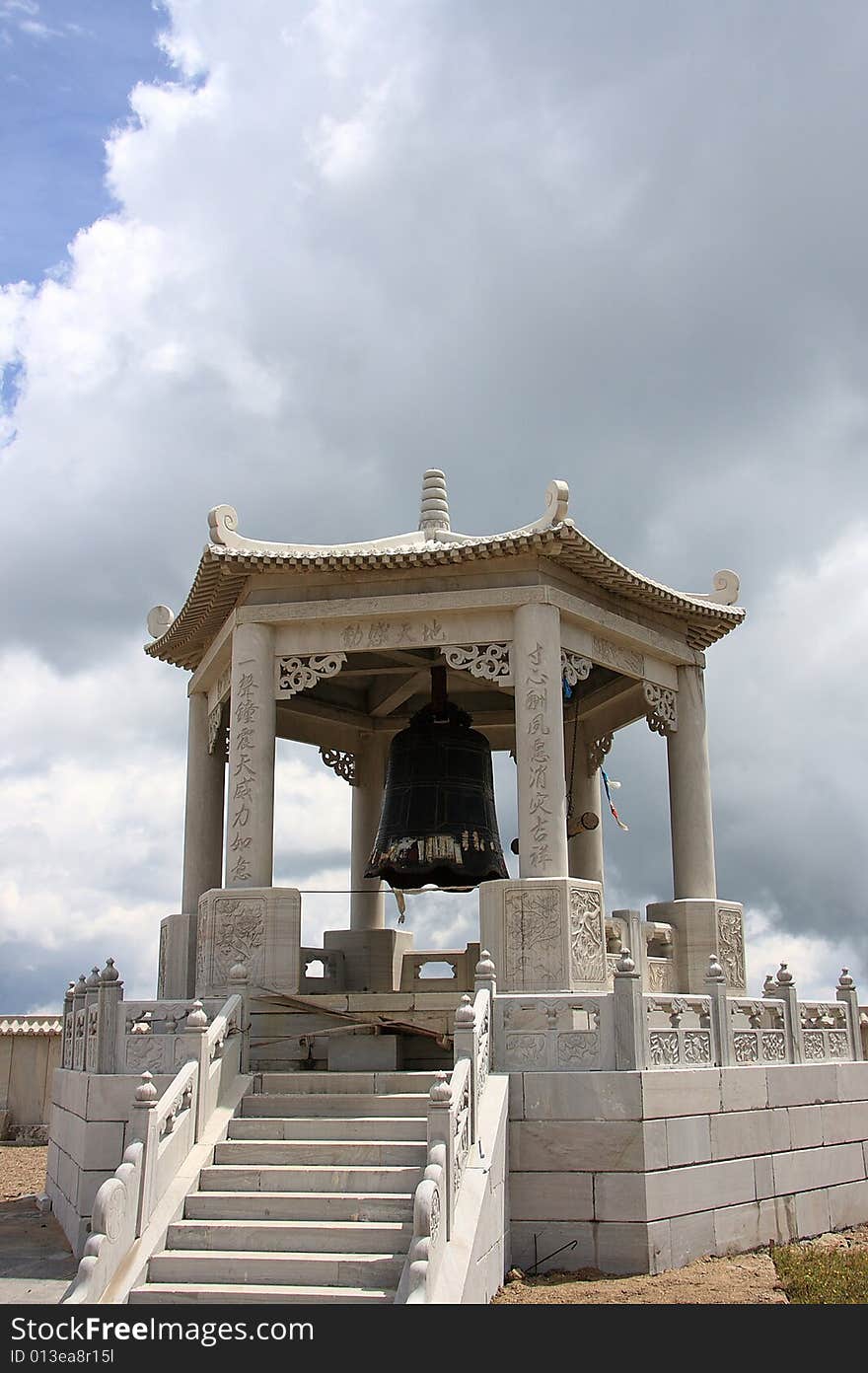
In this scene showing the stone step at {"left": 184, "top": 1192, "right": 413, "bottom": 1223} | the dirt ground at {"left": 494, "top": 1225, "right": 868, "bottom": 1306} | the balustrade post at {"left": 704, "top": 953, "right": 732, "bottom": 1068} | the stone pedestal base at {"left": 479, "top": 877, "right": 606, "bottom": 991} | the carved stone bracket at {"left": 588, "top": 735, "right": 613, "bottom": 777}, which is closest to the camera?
the stone step at {"left": 184, "top": 1192, "right": 413, "bottom": 1223}

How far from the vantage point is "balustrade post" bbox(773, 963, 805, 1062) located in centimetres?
1377

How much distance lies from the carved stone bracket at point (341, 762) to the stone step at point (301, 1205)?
→ 32.2 ft

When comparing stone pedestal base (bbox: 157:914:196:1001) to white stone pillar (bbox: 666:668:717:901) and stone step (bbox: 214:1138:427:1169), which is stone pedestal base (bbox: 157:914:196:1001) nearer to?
stone step (bbox: 214:1138:427:1169)

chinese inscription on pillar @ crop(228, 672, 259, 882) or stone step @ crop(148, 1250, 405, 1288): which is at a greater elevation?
chinese inscription on pillar @ crop(228, 672, 259, 882)

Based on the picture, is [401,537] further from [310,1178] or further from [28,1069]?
[28,1069]

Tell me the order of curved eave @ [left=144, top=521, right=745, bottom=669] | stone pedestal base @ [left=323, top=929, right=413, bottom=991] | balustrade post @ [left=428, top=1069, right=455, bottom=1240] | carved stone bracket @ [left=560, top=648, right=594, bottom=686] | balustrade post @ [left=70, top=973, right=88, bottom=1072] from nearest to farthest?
balustrade post @ [left=428, top=1069, right=455, bottom=1240]
balustrade post @ [left=70, top=973, right=88, bottom=1072]
curved eave @ [left=144, top=521, right=745, bottom=669]
carved stone bracket @ [left=560, top=648, right=594, bottom=686]
stone pedestal base @ [left=323, top=929, right=413, bottom=991]

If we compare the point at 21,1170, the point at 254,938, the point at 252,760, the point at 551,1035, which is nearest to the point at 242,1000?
the point at 254,938

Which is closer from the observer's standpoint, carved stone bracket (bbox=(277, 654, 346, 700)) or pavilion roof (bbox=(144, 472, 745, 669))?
pavilion roof (bbox=(144, 472, 745, 669))

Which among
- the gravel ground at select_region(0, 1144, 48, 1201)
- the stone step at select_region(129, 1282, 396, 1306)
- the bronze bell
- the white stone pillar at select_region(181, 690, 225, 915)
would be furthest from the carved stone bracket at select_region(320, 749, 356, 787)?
the stone step at select_region(129, 1282, 396, 1306)

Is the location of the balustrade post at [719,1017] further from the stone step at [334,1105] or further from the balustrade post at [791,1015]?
the stone step at [334,1105]

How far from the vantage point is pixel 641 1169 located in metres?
11.0

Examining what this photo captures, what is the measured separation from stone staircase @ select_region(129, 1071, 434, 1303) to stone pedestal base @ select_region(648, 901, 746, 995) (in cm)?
464

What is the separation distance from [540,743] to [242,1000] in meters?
3.99
